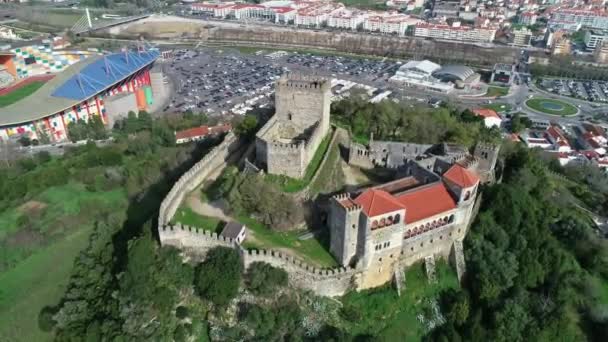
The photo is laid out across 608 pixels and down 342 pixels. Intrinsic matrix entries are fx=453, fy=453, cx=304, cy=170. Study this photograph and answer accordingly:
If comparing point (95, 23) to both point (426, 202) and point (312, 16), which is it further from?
point (426, 202)

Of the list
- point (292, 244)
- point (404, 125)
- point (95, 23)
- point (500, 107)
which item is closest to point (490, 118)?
point (500, 107)

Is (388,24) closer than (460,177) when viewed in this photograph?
No

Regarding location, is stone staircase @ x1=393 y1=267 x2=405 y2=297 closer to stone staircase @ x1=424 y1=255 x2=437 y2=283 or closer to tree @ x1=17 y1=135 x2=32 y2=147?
stone staircase @ x1=424 y1=255 x2=437 y2=283

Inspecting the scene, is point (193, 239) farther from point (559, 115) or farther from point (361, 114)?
point (559, 115)

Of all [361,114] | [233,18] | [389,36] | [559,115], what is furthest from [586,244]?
[233,18]

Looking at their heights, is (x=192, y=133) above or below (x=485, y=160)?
below

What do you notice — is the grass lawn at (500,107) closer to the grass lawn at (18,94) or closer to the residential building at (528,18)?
the grass lawn at (18,94)
